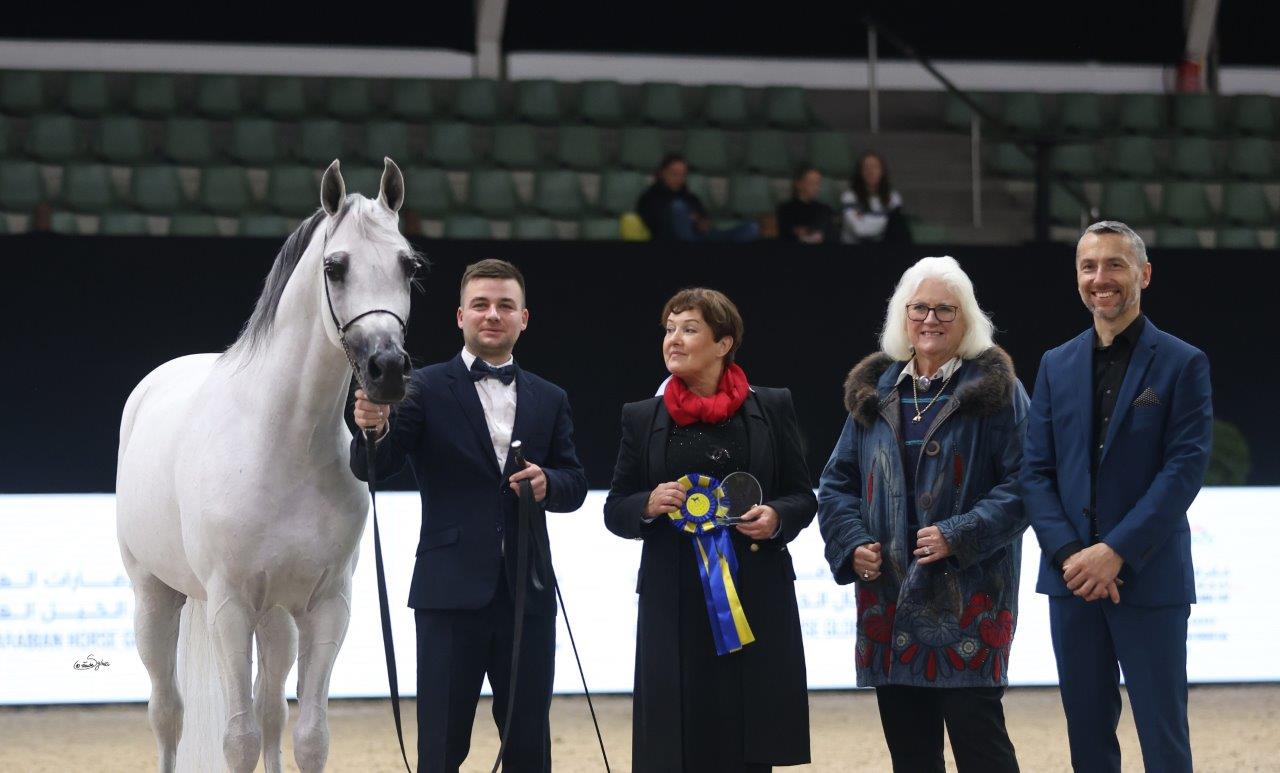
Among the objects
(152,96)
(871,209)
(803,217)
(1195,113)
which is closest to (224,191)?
(152,96)

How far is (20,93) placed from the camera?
823cm

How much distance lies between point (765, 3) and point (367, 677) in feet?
19.3

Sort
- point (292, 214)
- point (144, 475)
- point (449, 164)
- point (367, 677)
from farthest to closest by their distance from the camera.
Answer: point (449, 164) < point (292, 214) < point (367, 677) < point (144, 475)

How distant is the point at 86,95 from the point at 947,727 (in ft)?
23.3

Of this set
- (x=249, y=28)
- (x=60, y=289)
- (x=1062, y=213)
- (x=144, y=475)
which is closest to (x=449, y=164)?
(x=249, y=28)

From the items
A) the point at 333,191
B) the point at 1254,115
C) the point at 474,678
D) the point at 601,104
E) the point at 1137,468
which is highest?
the point at 601,104

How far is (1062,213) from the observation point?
7.98 m

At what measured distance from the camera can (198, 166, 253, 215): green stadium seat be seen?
7.58 meters

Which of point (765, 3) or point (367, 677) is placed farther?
point (765, 3)

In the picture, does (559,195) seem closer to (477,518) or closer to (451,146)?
(451,146)

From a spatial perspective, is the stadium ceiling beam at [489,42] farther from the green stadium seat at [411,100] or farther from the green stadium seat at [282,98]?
the green stadium seat at [282,98]

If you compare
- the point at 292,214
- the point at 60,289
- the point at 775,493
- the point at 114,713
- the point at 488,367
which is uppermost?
the point at 292,214

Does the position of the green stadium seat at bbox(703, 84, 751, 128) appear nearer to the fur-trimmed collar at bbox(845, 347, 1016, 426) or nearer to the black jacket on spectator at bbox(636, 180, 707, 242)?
the black jacket on spectator at bbox(636, 180, 707, 242)

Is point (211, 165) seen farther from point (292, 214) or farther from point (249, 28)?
point (249, 28)
